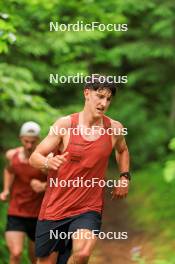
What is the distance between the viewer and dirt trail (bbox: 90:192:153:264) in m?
12.6

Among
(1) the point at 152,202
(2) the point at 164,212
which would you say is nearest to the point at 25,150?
(2) the point at 164,212

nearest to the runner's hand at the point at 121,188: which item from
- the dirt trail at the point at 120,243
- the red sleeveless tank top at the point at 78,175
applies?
A: the red sleeveless tank top at the point at 78,175

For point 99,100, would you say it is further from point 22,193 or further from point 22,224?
point 22,224

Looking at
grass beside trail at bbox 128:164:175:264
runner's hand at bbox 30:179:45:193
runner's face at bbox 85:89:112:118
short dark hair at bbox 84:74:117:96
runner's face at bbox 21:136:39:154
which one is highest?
short dark hair at bbox 84:74:117:96

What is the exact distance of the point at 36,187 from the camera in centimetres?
891

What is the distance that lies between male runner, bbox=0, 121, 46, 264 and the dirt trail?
1.89 meters

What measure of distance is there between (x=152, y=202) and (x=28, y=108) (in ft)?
12.8

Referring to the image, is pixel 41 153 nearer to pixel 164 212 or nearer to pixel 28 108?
pixel 28 108

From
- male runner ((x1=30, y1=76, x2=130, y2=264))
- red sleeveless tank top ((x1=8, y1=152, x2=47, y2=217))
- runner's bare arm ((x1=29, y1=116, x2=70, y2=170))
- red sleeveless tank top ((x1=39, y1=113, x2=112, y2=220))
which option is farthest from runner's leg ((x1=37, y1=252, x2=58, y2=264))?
red sleeveless tank top ((x1=8, y1=152, x2=47, y2=217))

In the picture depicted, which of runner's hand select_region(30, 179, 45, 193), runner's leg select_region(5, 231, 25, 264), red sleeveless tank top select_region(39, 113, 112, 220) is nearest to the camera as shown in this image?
red sleeveless tank top select_region(39, 113, 112, 220)

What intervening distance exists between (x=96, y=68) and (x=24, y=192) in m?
16.8

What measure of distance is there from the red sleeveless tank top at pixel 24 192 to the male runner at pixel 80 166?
2061 millimetres

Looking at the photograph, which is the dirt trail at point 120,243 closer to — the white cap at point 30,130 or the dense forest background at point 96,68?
the dense forest background at point 96,68

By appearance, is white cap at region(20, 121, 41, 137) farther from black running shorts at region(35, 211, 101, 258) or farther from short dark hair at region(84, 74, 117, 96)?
short dark hair at region(84, 74, 117, 96)
